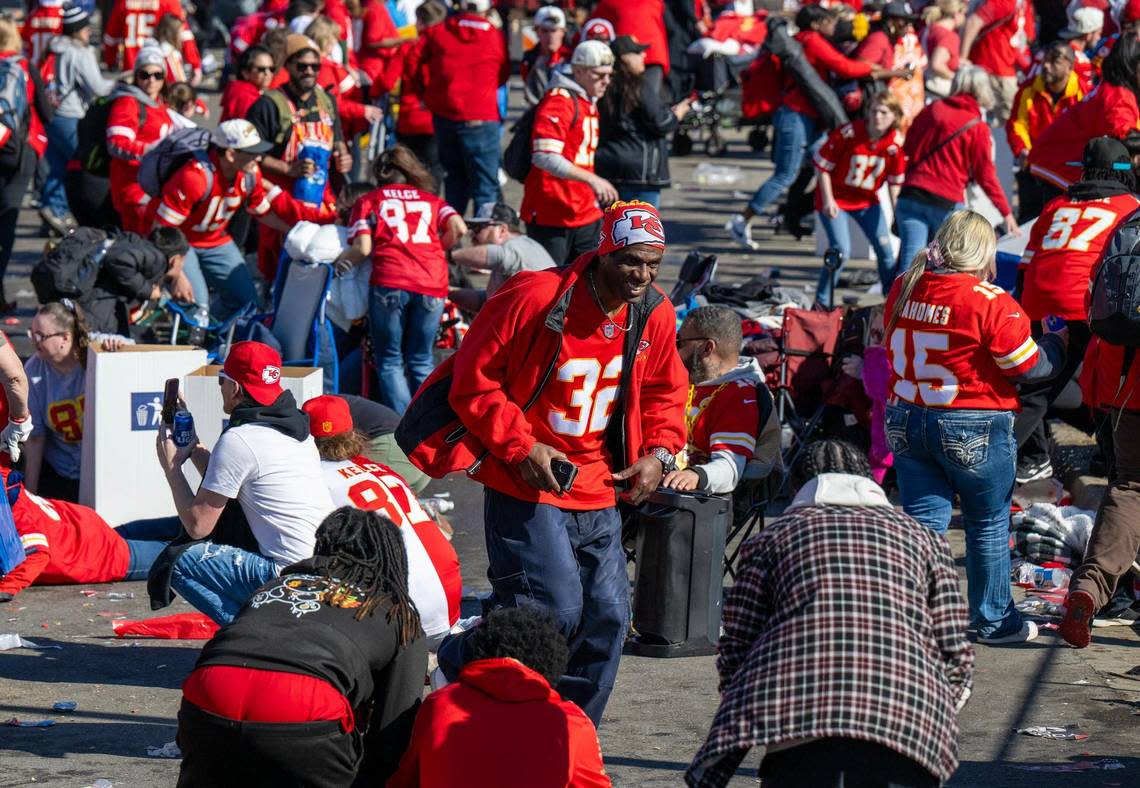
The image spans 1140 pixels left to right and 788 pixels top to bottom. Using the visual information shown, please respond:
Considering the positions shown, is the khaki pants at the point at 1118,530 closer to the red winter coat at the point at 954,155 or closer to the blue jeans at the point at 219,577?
the blue jeans at the point at 219,577

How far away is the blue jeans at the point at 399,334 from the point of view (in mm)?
9703

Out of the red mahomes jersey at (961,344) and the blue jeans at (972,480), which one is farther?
the blue jeans at (972,480)

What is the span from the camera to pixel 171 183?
10.6m

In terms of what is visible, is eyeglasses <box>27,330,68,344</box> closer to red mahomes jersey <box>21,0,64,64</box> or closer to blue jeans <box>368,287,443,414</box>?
blue jeans <box>368,287,443,414</box>

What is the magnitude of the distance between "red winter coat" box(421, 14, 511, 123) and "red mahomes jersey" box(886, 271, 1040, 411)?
6.97 meters

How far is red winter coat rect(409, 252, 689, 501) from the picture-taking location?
17.5 ft

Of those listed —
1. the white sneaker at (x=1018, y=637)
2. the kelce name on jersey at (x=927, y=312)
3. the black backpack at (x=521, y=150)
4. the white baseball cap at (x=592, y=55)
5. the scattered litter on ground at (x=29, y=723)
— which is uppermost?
the white baseball cap at (x=592, y=55)

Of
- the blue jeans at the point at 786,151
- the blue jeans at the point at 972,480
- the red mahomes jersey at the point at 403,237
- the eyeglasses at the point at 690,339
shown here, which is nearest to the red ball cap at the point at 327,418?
the eyeglasses at the point at 690,339

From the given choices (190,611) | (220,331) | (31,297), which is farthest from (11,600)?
(31,297)

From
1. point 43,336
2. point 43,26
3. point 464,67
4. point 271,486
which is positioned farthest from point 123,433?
point 43,26

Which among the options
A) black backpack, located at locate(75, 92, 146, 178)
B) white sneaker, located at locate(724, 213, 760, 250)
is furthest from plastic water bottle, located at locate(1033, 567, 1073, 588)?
white sneaker, located at locate(724, 213, 760, 250)

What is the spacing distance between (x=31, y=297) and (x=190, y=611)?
6.40 metres

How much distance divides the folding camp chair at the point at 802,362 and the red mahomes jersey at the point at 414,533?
290 centimetres

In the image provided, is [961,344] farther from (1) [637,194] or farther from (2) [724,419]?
(1) [637,194]
